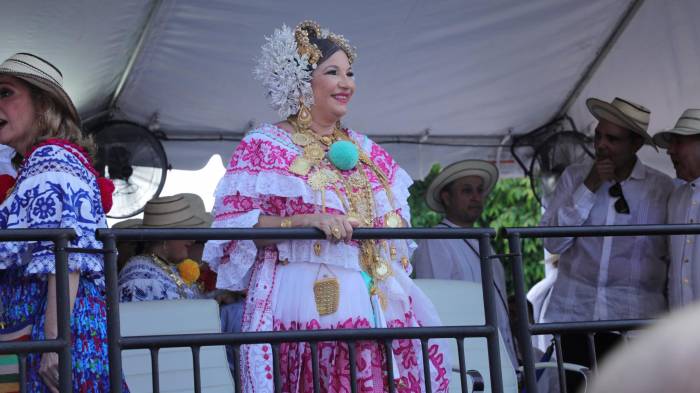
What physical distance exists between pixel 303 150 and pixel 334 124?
0.23m

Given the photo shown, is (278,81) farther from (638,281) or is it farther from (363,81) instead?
(363,81)

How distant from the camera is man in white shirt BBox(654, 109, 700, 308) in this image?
497 cm

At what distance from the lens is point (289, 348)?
3.60m

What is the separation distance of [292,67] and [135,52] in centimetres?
254

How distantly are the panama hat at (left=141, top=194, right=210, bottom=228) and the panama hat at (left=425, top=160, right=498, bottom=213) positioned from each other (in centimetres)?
159

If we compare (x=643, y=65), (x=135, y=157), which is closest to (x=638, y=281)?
(x=643, y=65)

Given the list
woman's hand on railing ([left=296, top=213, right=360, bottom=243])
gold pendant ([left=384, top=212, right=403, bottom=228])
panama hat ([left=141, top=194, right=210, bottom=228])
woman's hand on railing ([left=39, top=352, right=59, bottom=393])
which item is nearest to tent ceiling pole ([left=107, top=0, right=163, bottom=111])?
panama hat ([left=141, top=194, right=210, bottom=228])

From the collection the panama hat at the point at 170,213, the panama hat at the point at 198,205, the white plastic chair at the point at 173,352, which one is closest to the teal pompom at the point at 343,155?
the white plastic chair at the point at 173,352

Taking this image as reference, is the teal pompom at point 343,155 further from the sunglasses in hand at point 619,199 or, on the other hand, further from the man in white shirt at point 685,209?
the sunglasses in hand at point 619,199

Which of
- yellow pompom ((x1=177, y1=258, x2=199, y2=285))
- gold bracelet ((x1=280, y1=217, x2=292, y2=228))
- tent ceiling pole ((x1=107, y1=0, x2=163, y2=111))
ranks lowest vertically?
gold bracelet ((x1=280, y1=217, x2=292, y2=228))

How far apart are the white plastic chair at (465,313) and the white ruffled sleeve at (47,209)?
7.07ft

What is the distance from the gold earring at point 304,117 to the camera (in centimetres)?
386

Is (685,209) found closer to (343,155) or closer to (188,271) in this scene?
(343,155)

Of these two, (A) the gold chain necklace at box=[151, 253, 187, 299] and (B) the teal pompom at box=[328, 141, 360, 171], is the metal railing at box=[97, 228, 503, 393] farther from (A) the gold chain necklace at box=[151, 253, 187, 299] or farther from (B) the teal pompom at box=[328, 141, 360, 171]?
(A) the gold chain necklace at box=[151, 253, 187, 299]
